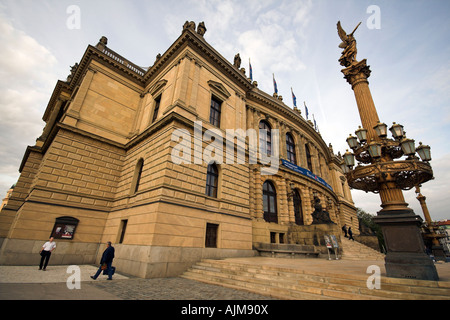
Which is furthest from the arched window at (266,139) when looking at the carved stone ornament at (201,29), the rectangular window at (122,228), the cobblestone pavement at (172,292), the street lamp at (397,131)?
the cobblestone pavement at (172,292)

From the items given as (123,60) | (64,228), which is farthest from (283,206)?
(123,60)

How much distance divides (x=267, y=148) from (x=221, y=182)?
9.93 meters

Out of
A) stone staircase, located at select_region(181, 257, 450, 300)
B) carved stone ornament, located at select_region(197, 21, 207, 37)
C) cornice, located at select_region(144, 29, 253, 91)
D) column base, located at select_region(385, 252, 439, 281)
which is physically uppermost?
carved stone ornament, located at select_region(197, 21, 207, 37)

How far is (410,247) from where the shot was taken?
5.80 m

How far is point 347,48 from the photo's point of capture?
32.4 feet

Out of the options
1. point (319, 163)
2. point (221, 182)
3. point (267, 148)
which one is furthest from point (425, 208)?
point (221, 182)

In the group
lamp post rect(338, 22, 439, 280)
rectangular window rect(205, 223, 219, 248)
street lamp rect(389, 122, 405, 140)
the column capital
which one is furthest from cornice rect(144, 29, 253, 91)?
street lamp rect(389, 122, 405, 140)

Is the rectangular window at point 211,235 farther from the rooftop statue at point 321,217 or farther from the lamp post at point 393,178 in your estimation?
the rooftop statue at point 321,217

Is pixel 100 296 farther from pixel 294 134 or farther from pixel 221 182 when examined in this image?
pixel 294 134

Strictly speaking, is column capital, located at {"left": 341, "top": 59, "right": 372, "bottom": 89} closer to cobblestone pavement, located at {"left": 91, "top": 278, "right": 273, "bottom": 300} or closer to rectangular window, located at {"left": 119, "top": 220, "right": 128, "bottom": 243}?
cobblestone pavement, located at {"left": 91, "top": 278, "right": 273, "bottom": 300}

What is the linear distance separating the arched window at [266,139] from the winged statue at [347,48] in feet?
41.2

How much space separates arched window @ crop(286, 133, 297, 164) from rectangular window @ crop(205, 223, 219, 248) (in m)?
14.7

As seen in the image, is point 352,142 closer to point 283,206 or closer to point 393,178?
point 393,178

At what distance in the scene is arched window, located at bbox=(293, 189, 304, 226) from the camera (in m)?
21.6
